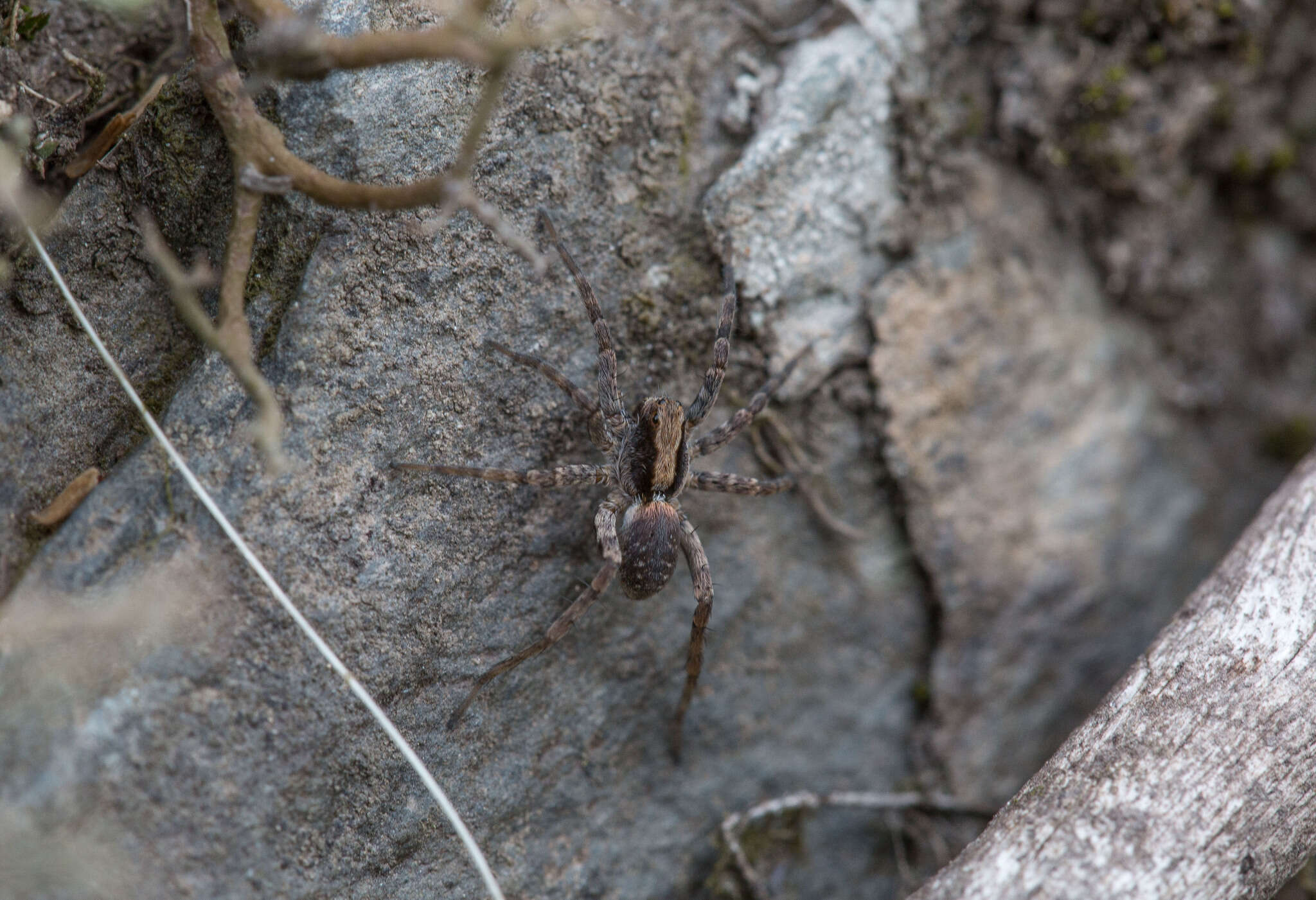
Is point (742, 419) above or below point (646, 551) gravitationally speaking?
above

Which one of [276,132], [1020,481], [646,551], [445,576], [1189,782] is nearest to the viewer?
[1189,782]

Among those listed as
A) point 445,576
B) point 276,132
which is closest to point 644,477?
point 445,576

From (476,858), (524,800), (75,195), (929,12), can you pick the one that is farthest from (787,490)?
(75,195)

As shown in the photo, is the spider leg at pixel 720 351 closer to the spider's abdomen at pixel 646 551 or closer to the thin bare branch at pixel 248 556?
the spider's abdomen at pixel 646 551

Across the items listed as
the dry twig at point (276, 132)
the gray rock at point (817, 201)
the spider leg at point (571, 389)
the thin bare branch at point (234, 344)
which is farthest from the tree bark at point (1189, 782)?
→ the thin bare branch at point (234, 344)

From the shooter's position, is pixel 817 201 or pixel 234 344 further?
pixel 817 201

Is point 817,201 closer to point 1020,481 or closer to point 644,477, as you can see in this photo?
point 644,477

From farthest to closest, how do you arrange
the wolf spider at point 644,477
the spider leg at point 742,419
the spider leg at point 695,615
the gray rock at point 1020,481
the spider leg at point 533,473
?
the gray rock at point 1020,481 → the spider leg at point 742,419 → the spider leg at point 695,615 → the wolf spider at point 644,477 → the spider leg at point 533,473

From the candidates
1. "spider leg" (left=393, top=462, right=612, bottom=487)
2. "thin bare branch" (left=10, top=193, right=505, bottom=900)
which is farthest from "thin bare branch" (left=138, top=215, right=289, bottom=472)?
"spider leg" (left=393, top=462, right=612, bottom=487)
